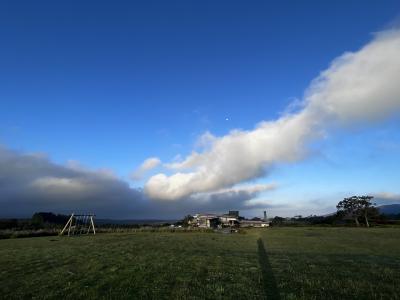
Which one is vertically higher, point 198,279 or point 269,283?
point 198,279

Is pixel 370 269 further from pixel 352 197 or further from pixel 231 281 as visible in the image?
pixel 352 197

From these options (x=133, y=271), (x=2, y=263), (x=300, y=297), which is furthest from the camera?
(x=2, y=263)

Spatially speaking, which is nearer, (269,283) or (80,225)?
(269,283)

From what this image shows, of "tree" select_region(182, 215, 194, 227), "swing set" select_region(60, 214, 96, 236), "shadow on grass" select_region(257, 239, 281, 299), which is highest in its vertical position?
"tree" select_region(182, 215, 194, 227)

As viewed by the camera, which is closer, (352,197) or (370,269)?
(370,269)

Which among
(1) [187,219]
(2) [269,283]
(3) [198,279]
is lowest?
(2) [269,283]

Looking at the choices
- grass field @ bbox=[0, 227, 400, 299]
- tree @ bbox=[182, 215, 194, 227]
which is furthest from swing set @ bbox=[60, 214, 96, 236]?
tree @ bbox=[182, 215, 194, 227]

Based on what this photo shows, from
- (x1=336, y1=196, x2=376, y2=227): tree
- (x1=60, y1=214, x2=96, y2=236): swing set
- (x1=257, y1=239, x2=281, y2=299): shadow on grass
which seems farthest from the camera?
(x1=336, y1=196, x2=376, y2=227): tree

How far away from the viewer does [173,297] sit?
10.5m

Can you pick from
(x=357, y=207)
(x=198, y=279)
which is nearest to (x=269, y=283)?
(x=198, y=279)

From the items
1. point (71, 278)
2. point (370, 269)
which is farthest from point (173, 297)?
point (370, 269)

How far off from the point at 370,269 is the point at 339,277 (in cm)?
302

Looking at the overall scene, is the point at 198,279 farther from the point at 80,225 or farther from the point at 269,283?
the point at 80,225

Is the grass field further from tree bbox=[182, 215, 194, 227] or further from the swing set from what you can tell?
tree bbox=[182, 215, 194, 227]
